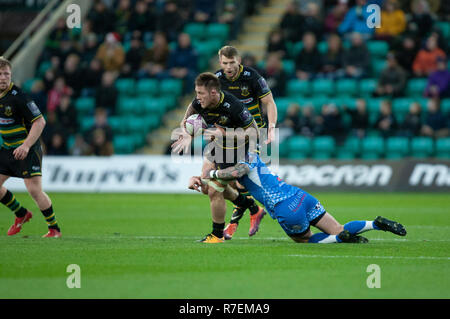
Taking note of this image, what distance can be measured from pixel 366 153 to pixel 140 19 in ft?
30.6

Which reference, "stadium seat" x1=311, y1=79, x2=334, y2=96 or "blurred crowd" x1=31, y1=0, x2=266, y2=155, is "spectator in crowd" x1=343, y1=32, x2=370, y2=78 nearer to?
"stadium seat" x1=311, y1=79, x2=334, y2=96

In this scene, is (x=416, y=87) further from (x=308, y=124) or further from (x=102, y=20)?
(x=102, y=20)

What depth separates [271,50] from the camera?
23.6m

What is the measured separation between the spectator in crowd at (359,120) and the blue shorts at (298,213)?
12329mm

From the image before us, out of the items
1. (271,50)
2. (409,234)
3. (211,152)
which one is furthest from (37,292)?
(271,50)

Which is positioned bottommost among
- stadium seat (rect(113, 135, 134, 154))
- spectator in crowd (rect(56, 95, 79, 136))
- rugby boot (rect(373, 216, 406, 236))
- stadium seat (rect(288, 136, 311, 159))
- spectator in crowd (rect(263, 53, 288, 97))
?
stadium seat (rect(113, 135, 134, 154))

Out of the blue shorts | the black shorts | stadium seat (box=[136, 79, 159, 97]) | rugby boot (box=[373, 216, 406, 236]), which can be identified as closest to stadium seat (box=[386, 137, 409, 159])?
stadium seat (box=[136, 79, 159, 97])

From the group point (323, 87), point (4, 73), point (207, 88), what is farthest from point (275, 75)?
point (207, 88)

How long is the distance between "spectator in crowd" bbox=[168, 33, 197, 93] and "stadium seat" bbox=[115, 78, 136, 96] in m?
1.31

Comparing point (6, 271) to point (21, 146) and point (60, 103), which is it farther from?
point (60, 103)

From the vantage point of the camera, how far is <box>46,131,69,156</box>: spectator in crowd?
75.6 ft

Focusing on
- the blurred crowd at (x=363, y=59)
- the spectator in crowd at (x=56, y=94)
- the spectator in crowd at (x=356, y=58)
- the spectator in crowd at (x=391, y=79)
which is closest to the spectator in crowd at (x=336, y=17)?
the blurred crowd at (x=363, y=59)

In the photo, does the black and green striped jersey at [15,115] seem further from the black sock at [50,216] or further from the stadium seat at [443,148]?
the stadium seat at [443,148]
